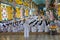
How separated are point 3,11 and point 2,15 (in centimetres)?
19

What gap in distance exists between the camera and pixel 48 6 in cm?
778

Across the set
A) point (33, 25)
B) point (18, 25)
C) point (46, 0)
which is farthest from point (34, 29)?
point (46, 0)

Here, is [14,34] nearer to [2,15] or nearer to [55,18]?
[2,15]

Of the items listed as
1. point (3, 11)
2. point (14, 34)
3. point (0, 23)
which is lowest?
point (14, 34)

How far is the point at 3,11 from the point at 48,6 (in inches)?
82.5

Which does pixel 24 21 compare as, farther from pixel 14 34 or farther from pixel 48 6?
pixel 48 6

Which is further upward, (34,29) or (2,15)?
(2,15)

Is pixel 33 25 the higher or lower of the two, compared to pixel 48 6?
lower

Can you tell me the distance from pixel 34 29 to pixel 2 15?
5.33ft

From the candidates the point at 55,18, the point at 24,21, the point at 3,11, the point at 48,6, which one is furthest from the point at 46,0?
the point at 3,11

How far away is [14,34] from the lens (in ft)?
26.6

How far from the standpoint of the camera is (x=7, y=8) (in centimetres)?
799

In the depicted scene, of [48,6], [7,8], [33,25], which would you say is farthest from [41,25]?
[7,8]

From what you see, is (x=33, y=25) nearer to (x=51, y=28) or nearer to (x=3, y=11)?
(x=51, y=28)
